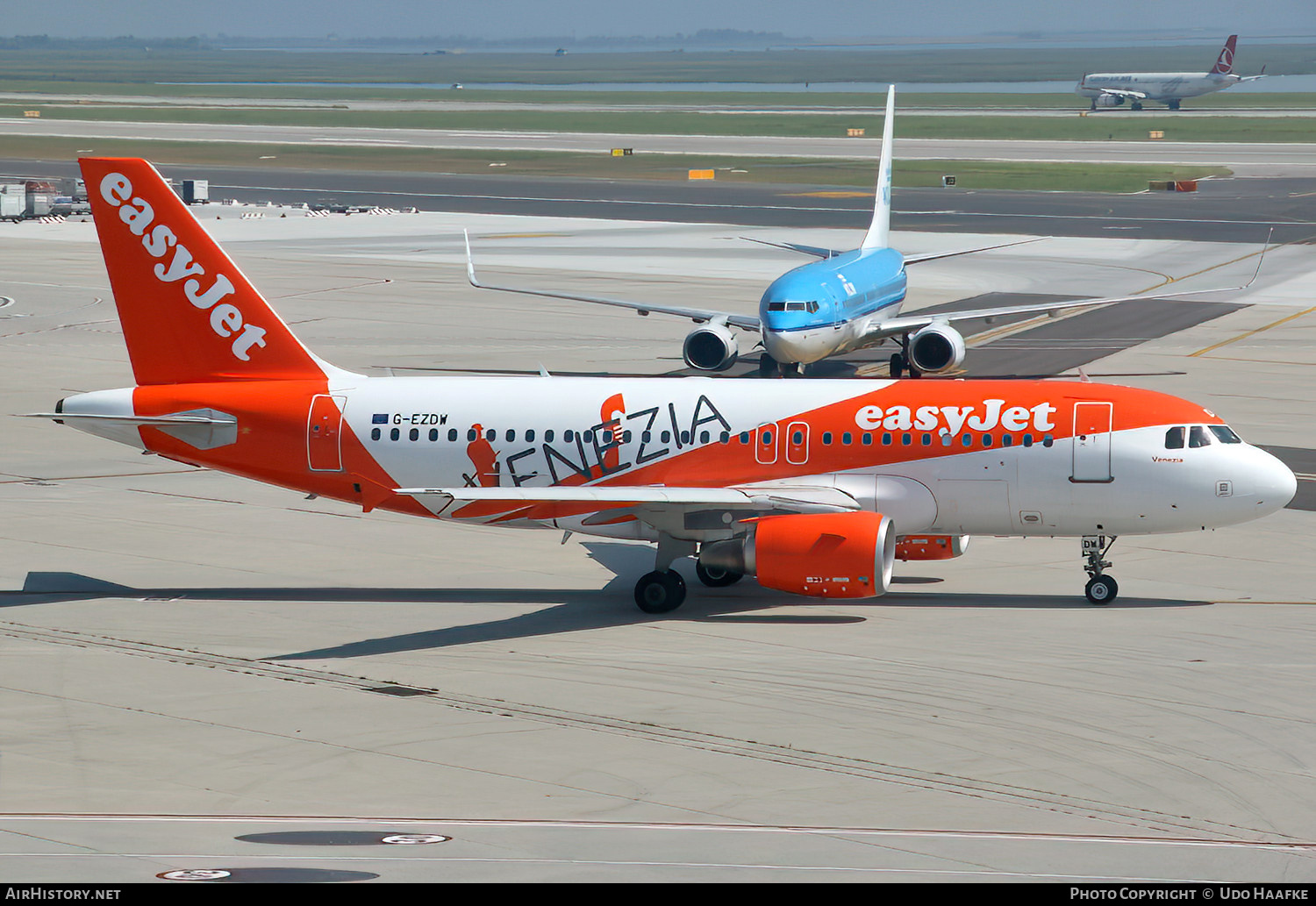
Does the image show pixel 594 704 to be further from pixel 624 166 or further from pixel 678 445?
pixel 624 166

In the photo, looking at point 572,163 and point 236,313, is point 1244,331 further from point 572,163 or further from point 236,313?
point 572,163

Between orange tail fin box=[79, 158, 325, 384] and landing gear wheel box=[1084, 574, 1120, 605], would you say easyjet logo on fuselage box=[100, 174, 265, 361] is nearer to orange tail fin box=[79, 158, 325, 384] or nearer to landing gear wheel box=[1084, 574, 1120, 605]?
orange tail fin box=[79, 158, 325, 384]

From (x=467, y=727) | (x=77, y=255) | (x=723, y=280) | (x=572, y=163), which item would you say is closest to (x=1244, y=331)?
(x=723, y=280)

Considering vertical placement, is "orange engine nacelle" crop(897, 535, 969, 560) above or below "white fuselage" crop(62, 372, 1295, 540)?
below

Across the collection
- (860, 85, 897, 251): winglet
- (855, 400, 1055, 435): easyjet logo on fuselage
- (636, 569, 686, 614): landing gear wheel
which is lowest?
(636, 569, 686, 614): landing gear wheel

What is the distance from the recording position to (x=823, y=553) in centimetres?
3008

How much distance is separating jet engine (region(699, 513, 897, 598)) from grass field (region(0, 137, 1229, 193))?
108644 millimetres

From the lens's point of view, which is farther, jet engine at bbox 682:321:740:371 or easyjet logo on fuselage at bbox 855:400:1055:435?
jet engine at bbox 682:321:740:371

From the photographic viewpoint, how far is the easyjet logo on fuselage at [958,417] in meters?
31.8

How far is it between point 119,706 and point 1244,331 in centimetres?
5756

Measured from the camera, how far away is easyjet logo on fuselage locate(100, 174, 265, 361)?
33406 millimetres

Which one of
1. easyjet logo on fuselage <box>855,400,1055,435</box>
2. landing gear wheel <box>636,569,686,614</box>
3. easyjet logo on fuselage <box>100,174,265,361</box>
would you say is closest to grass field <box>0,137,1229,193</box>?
easyjet logo on fuselage <box>855,400,1055,435</box>

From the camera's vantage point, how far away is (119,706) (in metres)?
25.3

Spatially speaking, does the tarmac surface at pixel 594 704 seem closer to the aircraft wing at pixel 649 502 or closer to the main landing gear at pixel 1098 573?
the main landing gear at pixel 1098 573
